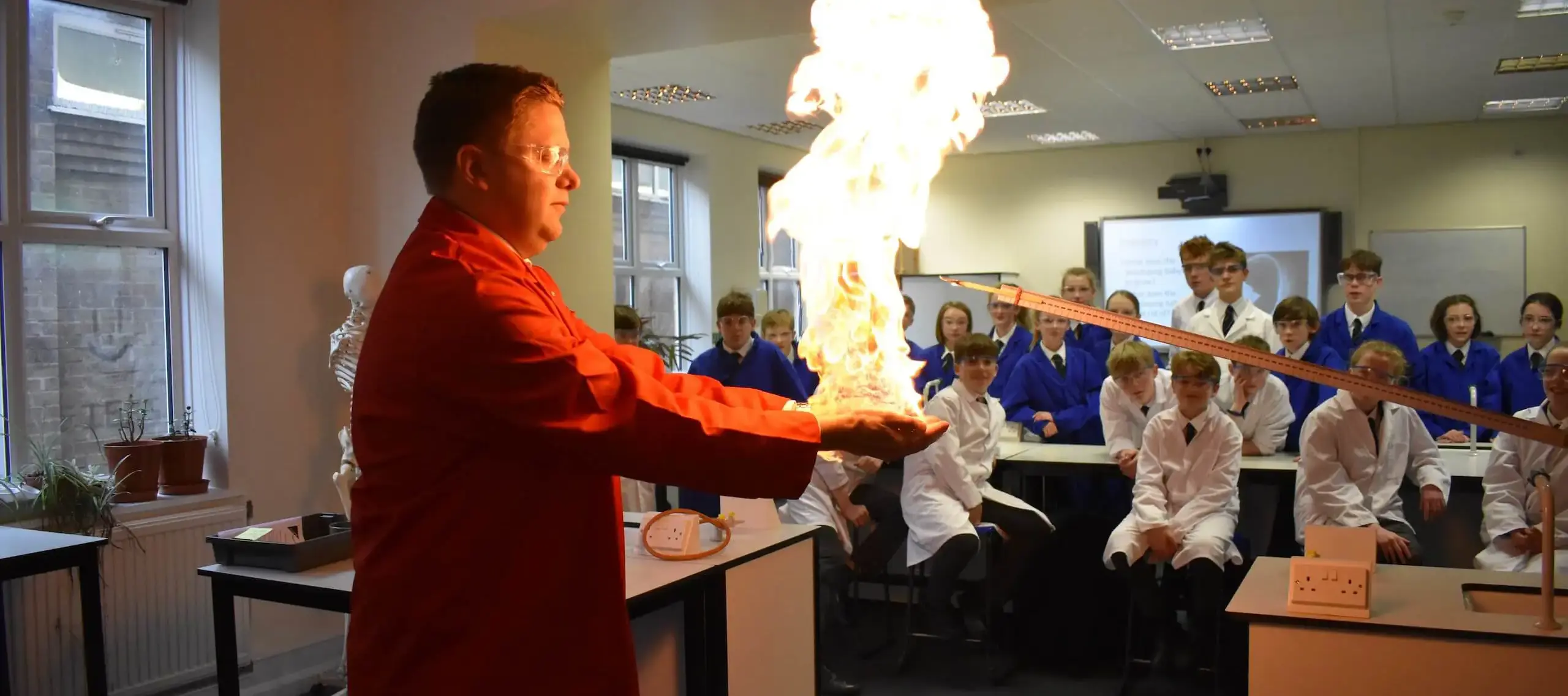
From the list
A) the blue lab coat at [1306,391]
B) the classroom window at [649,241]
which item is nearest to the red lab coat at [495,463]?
the blue lab coat at [1306,391]

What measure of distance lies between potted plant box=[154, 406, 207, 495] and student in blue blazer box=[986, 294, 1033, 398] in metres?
4.54

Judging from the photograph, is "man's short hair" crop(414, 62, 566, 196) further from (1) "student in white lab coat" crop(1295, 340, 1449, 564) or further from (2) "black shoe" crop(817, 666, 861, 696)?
(1) "student in white lab coat" crop(1295, 340, 1449, 564)

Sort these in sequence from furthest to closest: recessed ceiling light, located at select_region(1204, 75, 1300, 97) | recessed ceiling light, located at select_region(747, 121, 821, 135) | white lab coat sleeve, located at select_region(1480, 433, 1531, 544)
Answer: recessed ceiling light, located at select_region(747, 121, 821, 135) → recessed ceiling light, located at select_region(1204, 75, 1300, 97) → white lab coat sleeve, located at select_region(1480, 433, 1531, 544)

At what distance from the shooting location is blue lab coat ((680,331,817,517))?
248 inches

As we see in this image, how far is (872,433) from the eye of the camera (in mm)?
1738

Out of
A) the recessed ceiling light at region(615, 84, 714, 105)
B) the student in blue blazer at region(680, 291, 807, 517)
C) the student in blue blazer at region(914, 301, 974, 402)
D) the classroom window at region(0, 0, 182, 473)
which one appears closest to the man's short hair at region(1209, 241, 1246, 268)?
the student in blue blazer at region(914, 301, 974, 402)

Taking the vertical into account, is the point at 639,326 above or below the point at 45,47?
below

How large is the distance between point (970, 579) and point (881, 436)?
474 centimetres

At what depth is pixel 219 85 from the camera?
4727 mm

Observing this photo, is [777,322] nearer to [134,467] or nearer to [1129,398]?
[1129,398]

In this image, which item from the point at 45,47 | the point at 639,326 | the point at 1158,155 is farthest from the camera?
the point at 1158,155

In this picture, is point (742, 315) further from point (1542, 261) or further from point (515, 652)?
point (1542, 261)

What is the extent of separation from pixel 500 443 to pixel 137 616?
12.5ft

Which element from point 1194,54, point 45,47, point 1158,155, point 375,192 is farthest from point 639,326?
point 1158,155
